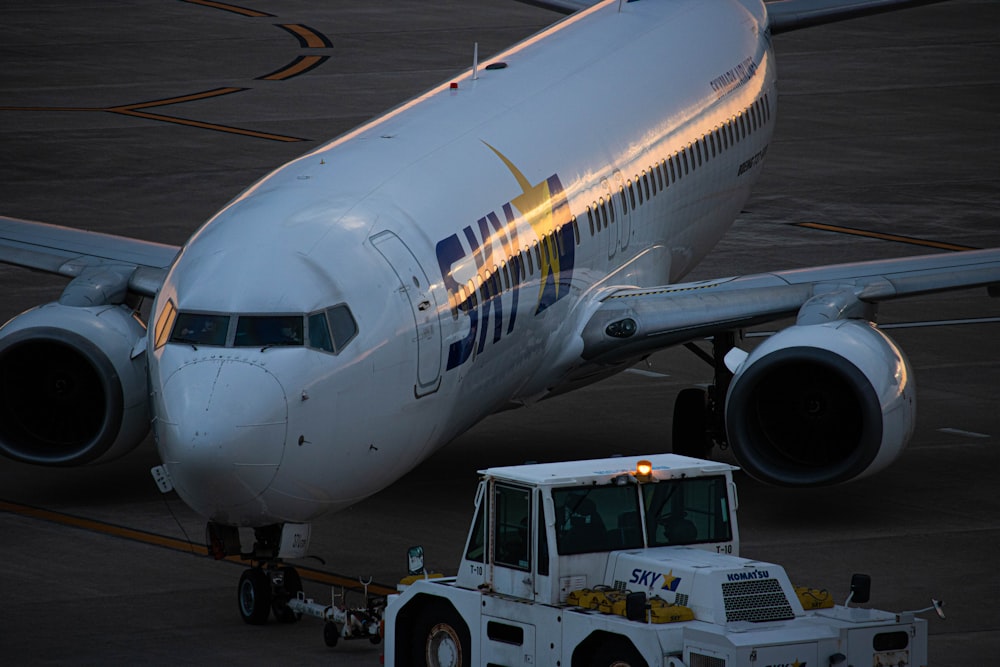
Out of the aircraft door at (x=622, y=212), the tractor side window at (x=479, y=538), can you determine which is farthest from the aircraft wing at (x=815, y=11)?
the tractor side window at (x=479, y=538)

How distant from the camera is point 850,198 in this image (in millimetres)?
42344

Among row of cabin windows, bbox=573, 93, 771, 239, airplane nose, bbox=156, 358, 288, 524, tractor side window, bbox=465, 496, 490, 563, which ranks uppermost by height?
row of cabin windows, bbox=573, 93, 771, 239

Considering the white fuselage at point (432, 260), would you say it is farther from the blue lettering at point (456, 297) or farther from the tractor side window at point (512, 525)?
the tractor side window at point (512, 525)

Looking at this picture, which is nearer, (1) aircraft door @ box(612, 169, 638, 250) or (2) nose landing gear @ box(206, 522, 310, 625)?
(2) nose landing gear @ box(206, 522, 310, 625)

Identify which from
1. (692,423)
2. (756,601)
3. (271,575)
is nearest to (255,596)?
(271,575)

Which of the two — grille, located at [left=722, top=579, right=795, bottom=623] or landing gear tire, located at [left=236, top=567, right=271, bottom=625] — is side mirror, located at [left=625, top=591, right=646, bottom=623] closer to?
grille, located at [left=722, top=579, right=795, bottom=623]

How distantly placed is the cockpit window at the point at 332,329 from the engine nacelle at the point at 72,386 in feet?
16.0

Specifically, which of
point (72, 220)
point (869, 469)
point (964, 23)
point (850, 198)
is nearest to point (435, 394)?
point (869, 469)

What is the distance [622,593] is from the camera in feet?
53.4

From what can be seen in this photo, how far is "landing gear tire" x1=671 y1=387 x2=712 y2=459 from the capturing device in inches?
1032

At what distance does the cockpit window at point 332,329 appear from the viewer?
59.8 ft

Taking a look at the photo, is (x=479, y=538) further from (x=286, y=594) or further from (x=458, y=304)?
(x=458, y=304)

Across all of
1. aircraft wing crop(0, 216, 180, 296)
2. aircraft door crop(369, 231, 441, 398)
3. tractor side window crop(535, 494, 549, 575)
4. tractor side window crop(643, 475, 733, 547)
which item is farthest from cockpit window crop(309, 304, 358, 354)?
aircraft wing crop(0, 216, 180, 296)

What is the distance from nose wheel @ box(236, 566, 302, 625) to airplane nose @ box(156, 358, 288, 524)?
5.77 ft
